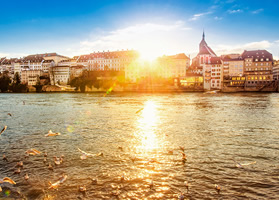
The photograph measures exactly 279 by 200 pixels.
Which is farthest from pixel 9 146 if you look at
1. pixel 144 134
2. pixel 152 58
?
pixel 152 58

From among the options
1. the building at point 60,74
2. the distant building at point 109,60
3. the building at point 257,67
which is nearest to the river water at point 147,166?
the building at point 257,67

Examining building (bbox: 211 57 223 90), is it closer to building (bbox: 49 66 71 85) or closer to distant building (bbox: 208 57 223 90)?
distant building (bbox: 208 57 223 90)

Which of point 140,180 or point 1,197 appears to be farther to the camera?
point 140,180

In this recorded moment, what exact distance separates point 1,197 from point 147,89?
111920mm

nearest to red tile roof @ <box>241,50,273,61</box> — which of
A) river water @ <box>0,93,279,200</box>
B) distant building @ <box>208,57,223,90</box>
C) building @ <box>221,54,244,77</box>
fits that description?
building @ <box>221,54,244,77</box>

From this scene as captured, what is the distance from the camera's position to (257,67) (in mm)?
123688

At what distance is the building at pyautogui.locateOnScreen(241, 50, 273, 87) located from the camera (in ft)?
386

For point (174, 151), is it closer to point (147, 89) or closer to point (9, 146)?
point (9, 146)

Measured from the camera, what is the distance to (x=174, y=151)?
38.1ft

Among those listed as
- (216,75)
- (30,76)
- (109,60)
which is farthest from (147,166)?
(30,76)

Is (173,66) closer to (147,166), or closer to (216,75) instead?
(216,75)

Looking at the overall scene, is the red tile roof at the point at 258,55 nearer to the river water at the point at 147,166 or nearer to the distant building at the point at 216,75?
the distant building at the point at 216,75

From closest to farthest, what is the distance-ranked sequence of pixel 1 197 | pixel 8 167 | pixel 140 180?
pixel 1 197, pixel 140 180, pixel 8 167

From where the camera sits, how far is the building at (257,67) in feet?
386
